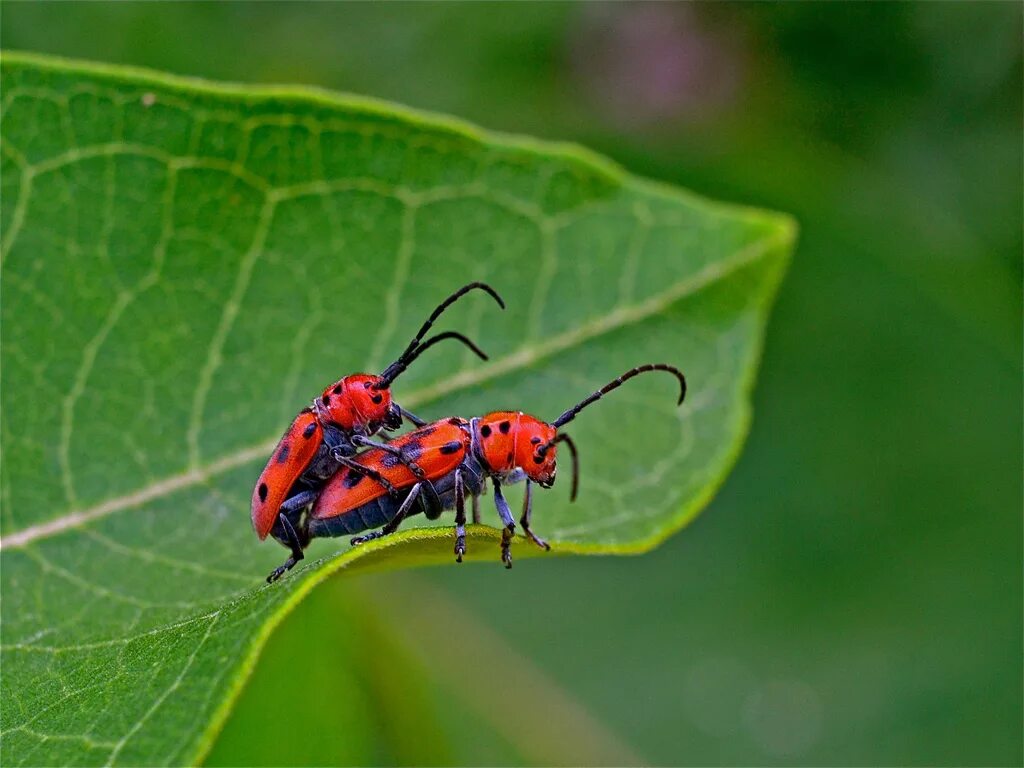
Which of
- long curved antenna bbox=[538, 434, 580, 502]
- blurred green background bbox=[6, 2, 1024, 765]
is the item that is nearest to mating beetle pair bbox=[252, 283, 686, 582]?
long curved antenna bbox=[538, 434, 580, 502]

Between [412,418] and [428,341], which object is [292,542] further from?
[428,341]

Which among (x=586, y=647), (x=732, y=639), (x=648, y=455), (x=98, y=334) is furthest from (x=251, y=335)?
(x=732, y=639)

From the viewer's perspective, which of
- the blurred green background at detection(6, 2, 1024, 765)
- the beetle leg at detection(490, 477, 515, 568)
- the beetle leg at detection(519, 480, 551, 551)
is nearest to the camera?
the beetle leg at detection(490, 477, 515, 568)

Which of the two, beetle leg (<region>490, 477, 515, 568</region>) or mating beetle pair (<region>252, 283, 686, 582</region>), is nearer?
beetle leg (<region>490, 477, 515, 568</region>)

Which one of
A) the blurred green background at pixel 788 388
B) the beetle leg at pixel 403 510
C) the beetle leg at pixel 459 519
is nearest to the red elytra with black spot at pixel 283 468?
the beetle leg at pixel 403 510

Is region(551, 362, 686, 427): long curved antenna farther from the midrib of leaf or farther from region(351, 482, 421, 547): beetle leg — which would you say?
region(351, 482, 421, 547): beetle leg

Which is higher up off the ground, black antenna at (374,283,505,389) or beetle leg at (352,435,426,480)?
black antenna at (374,283,505,389)

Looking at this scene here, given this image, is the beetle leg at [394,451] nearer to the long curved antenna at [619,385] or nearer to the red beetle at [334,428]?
the red beetle at [334,428]
